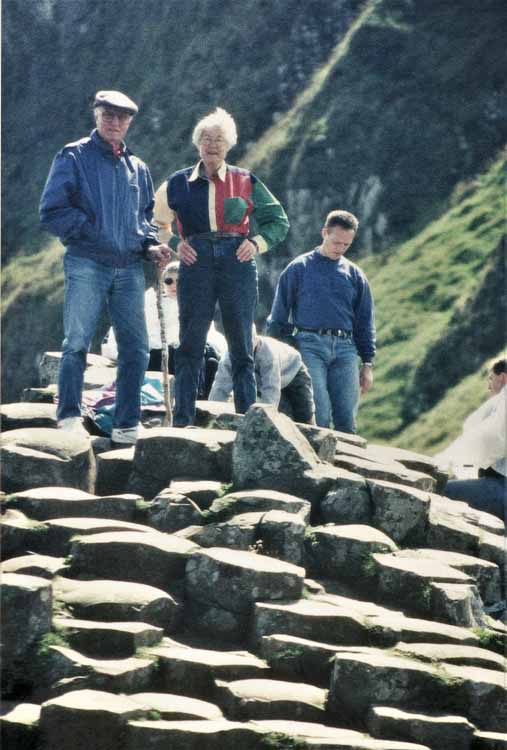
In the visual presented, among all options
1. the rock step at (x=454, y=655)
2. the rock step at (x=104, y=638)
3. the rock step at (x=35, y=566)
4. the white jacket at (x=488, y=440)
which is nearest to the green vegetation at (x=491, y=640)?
the rock step at (x=454, y=655)

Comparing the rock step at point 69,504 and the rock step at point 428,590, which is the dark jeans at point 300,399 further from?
the rock step at point 428,590

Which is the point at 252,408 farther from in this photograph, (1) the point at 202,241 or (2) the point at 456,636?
(2) the point at 456,636

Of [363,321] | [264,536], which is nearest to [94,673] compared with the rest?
[264,536]

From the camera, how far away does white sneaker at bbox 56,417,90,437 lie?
38.4 feet

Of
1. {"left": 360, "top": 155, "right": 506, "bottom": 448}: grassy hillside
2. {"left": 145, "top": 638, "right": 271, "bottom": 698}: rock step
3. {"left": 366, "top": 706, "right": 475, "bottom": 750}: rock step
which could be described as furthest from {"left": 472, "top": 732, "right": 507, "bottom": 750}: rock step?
{"left": 360, "top": 155, "right": 506, "bottom": 448}: grassy hillside

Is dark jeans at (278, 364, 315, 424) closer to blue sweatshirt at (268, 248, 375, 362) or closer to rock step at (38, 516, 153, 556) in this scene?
blue sweatshirt at (268, 248, 375, 362)

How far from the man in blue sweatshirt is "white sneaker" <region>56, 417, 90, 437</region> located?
10.5 feet

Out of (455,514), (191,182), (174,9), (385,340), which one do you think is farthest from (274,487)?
(174,9)

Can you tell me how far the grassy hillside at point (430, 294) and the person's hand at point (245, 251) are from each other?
98.2ft

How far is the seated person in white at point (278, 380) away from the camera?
1334 centimetres

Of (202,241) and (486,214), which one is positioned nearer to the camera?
(202,241)

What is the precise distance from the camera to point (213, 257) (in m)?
12.1

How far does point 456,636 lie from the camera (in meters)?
9.35

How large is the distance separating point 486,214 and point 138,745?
4534 centimetres
